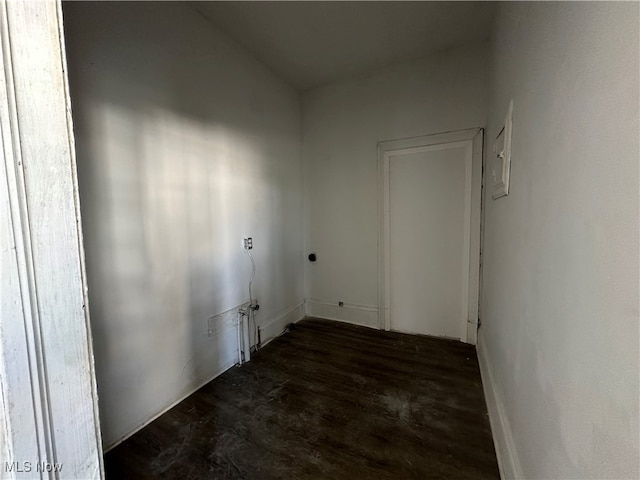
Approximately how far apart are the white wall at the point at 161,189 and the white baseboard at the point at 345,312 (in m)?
1.01

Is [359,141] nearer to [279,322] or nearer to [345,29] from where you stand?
[345,29]

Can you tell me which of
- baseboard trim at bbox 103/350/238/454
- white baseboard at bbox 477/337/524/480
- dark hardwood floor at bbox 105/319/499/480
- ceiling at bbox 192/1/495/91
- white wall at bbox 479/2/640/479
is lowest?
dark hardwood floor at bbox 105/319/499/480

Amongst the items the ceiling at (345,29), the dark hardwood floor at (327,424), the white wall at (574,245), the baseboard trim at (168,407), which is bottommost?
the dark hardwood floor at (327,424)

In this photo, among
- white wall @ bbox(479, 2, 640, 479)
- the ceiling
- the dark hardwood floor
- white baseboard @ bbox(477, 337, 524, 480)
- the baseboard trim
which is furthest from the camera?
the ceiling

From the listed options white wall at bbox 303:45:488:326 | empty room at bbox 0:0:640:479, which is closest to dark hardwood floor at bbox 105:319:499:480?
empty room at bbox 0:0:640:479

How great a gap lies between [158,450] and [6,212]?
1.67 metres

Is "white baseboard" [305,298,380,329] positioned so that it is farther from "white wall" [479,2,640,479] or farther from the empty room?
"white wall" [479,2,640,479]

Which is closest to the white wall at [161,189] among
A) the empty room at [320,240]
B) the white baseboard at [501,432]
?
the empty room at [320,240]

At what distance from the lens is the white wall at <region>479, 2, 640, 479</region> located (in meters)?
0.52

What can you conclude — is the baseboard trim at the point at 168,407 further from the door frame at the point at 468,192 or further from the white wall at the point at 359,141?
the door frame at the point at 468,192

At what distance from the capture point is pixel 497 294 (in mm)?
1846

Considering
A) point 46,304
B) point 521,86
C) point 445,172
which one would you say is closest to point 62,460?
point 46,304

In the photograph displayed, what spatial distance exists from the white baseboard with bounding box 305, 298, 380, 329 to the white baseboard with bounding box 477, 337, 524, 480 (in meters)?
1.30

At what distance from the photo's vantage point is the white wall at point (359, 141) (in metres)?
2.71
